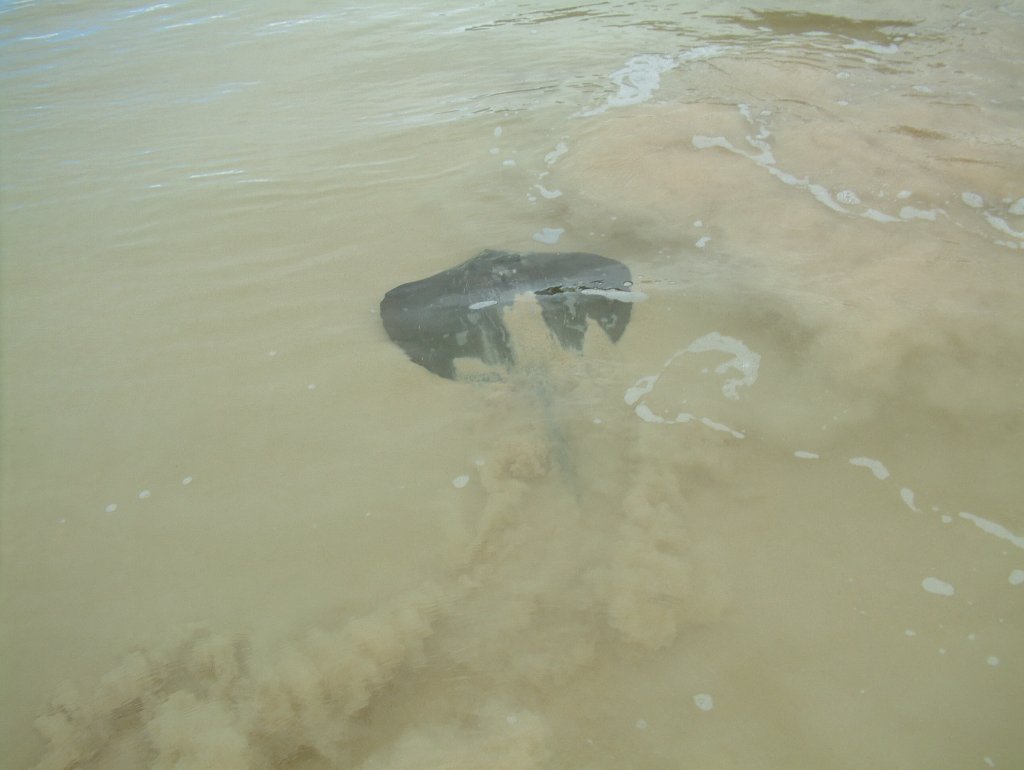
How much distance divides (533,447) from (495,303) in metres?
1.08

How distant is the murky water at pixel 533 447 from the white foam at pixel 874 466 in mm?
63

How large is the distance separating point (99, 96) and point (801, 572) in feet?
24.0

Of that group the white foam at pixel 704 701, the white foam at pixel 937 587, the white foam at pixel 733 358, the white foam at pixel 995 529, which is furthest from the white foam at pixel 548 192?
the white foam at pixel 704 701

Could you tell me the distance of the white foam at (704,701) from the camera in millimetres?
2121

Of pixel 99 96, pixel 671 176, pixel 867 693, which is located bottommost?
pixel 867 693

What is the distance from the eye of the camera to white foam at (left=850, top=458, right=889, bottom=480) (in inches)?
106

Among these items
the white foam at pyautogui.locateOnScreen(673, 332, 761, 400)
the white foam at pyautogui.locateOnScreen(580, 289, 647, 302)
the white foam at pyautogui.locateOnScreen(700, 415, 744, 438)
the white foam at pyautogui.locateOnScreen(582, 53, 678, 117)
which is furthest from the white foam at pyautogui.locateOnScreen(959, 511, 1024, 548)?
the white foam at pyautogui.locateOnScreen(582, 53, 678, 117)

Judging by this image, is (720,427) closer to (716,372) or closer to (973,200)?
(716,372)

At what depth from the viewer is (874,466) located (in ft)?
8.95

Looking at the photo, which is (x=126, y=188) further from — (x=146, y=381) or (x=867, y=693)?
(x=867, y=693)

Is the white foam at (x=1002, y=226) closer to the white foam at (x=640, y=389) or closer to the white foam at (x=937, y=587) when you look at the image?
the white foam at (x=640, y=389)

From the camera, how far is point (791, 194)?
14.5 feet

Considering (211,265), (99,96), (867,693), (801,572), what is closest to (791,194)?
(801,572)

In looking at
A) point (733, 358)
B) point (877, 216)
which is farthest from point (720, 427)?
point (877, 216)
